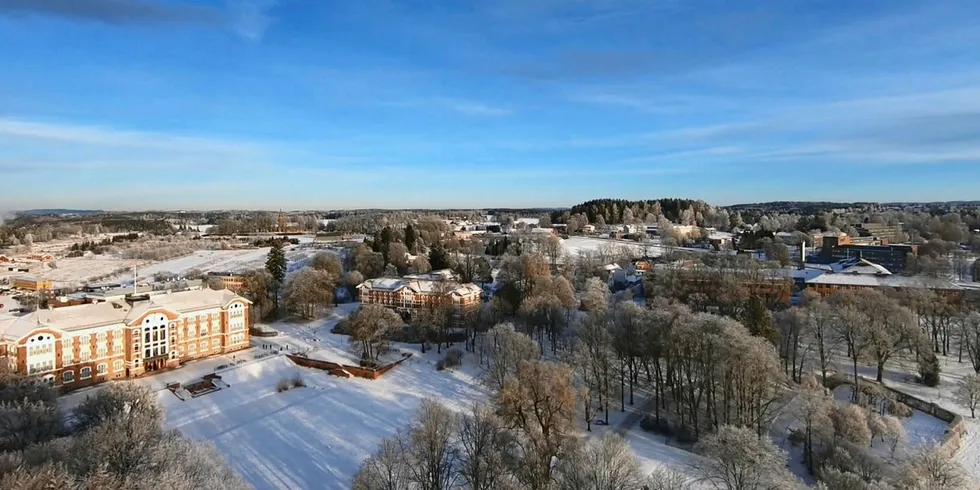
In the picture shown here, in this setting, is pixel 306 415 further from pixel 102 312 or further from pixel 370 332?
pixel 102 312

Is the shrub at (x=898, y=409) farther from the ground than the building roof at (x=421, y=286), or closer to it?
closer to it

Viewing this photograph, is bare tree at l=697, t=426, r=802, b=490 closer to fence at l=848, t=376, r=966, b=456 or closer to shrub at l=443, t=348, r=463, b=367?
fence at l=848, t=376, r=966, b=456

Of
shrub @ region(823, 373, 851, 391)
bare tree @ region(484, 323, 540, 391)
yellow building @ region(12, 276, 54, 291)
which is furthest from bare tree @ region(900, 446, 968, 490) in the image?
yellow building @ region(12, 276, 54, 291)

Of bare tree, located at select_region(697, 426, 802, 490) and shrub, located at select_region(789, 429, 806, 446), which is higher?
bare tree, located at select_region(697, 426, 802, 490)

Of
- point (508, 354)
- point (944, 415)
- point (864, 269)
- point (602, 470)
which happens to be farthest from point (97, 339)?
point (864, 269)

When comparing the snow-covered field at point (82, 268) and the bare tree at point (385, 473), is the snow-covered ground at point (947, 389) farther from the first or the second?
the snow-covered field at point (82, 268)

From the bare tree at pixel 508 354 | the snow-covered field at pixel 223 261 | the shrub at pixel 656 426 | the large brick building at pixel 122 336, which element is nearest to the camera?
the shrub at pixel 656 426

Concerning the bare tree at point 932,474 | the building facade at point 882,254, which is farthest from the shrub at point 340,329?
the building facade at point 882,254
